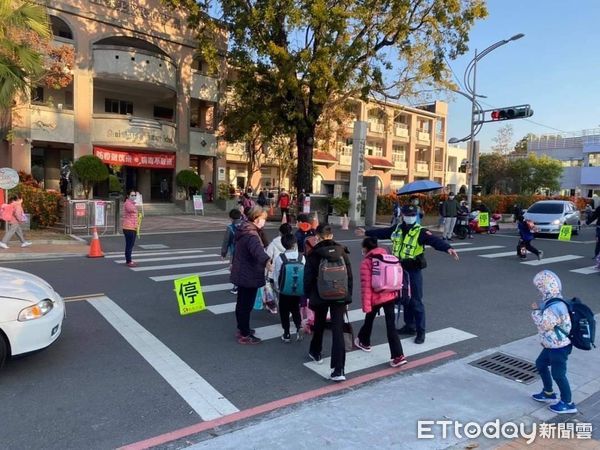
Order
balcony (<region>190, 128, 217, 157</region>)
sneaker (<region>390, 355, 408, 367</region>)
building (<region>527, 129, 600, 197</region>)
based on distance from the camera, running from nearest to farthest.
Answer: sneaker (<region>390, 355, 408, 367</region>) → balcony (<region>190, 128, 217, 157</region>) → building (<region>527, 129, 600, 197</region>)

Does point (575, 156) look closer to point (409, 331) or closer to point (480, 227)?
point (480, 227)

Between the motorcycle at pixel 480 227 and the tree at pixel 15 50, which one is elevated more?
the tree at pixel 15 50

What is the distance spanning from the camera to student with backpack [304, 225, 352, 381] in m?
4.80

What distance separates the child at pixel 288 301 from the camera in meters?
5.97

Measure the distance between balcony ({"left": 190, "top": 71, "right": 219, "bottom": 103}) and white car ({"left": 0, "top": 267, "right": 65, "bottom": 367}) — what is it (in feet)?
81.2

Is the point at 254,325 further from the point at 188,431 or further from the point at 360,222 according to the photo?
the point at 360,222

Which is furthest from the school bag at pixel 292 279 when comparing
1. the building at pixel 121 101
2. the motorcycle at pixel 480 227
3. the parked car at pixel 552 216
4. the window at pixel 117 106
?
the window at pixel 117 106

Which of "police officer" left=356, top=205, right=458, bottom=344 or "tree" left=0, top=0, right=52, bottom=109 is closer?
"police officer" left=356, top=205, right=458, bottom=344

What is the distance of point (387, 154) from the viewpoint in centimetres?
5003

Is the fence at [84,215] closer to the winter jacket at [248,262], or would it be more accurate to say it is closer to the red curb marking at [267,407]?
the winter jacket at [248,262]

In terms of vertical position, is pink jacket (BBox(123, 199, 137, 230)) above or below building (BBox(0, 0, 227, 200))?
below

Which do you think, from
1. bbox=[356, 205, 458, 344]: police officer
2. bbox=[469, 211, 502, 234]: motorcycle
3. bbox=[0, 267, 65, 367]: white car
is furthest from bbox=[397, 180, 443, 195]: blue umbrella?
bbox=[0, 267, 65, 367]: white car

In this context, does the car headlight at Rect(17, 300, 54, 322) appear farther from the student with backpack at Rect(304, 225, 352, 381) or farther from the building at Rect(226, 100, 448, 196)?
the building at Rect(226, 100, 448, 196)

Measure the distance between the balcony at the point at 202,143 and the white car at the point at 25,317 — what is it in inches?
952
